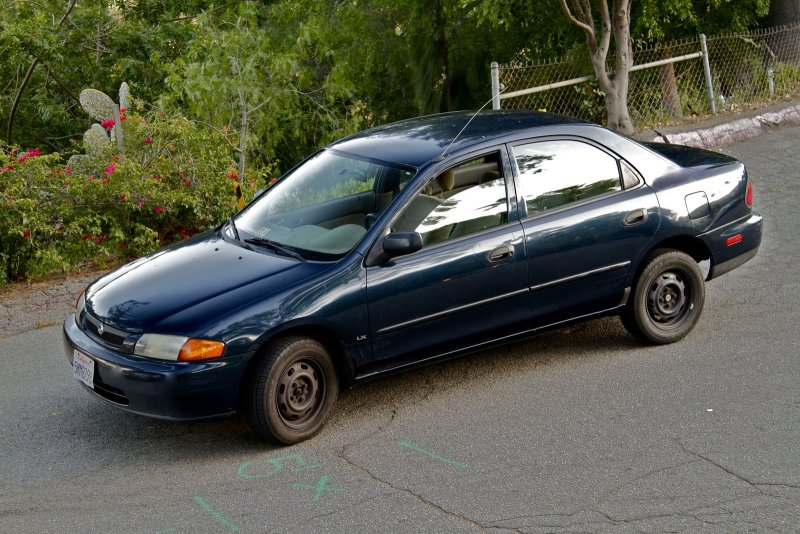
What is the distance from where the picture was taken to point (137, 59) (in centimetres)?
1945

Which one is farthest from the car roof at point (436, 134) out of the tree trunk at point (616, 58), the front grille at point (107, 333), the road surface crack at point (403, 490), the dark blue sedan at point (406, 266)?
the tree trunk at point (616, 58)

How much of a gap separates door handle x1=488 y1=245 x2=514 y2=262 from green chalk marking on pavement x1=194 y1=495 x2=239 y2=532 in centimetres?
221

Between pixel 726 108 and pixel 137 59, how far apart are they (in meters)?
10.7

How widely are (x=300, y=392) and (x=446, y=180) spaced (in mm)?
1562

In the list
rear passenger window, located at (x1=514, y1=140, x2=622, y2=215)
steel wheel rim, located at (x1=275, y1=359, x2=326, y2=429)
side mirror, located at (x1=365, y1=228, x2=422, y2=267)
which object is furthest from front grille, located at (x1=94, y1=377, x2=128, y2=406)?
rear passenger window, located at (x1=514, y1=140, x2=622, y2=215)

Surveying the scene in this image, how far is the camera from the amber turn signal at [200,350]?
5.43 metres

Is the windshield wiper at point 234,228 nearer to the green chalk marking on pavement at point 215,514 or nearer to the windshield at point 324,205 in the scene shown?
the windshield at point 324,205

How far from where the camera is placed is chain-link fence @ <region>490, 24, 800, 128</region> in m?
13.4

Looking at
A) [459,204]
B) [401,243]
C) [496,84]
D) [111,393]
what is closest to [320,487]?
[111,393]

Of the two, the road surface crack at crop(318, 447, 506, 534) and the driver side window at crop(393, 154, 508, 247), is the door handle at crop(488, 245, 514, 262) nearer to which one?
the driver side window at crop(393, 154, 508, 247)

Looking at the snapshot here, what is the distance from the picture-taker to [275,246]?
20.7 feet

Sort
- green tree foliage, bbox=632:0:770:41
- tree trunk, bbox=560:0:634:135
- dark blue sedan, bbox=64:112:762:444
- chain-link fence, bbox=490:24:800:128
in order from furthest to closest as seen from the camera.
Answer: green tree foliage, bbox=632:0:770:41, tree trunk, bbox=560:0:634:135, chain-link fence, bbox=490:24:800:128, dark blue sedan, bbox=64:112:762:444

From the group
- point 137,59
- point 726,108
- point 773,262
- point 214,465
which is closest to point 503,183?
point 214,465

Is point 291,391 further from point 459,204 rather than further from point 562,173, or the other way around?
point 562,173
